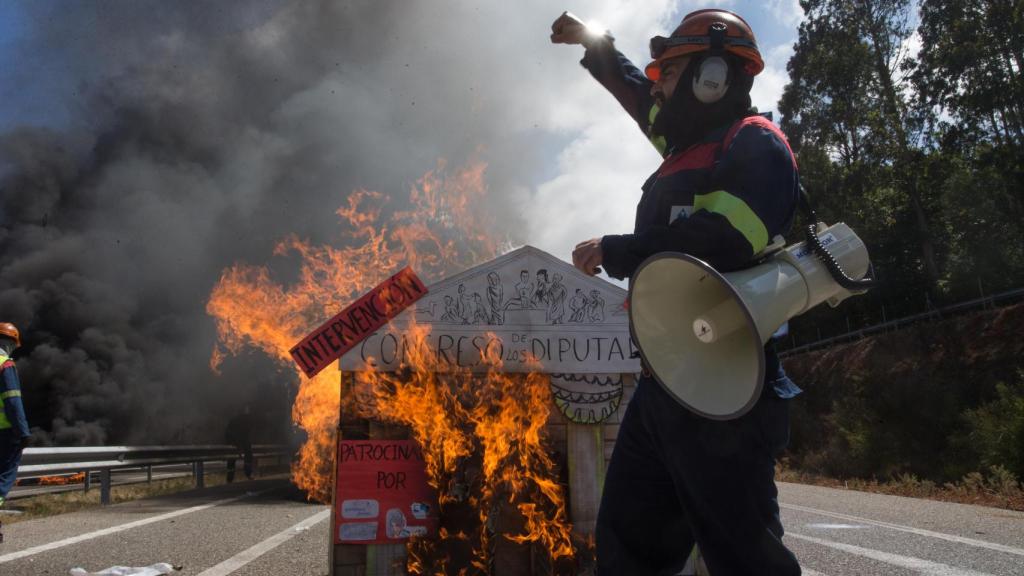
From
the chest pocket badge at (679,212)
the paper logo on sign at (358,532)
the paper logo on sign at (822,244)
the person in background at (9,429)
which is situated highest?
the chest pocket badge at (679,212)

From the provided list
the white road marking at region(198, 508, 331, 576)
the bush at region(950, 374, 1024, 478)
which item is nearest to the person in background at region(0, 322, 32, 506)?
the white road marking at region(198, 508, 331, 576)

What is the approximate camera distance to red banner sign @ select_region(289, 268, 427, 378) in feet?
12.8

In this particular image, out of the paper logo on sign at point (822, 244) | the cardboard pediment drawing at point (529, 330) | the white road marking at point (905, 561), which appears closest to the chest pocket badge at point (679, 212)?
the paper logo on sign at point (822, 244)

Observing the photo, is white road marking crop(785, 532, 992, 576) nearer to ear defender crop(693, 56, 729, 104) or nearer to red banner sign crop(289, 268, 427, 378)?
red banner sign crop(289, 268, 427, 378)

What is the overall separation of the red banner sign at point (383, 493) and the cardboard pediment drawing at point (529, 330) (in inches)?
17.6

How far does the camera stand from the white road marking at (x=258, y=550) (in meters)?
4.73

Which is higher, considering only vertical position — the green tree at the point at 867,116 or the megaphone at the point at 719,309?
the green tree at the point at 867,116

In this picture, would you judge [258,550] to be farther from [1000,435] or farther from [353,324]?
[1000,435]

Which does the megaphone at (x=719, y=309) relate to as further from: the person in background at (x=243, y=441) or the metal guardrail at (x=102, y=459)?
the person in background at (x=243, y=441)

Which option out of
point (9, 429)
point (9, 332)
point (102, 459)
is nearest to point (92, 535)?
point (9, 429)

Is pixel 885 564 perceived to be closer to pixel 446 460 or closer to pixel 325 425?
pixel 446 460

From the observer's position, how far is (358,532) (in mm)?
3914

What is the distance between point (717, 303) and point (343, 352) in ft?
7.98

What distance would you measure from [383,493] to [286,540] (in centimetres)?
262
